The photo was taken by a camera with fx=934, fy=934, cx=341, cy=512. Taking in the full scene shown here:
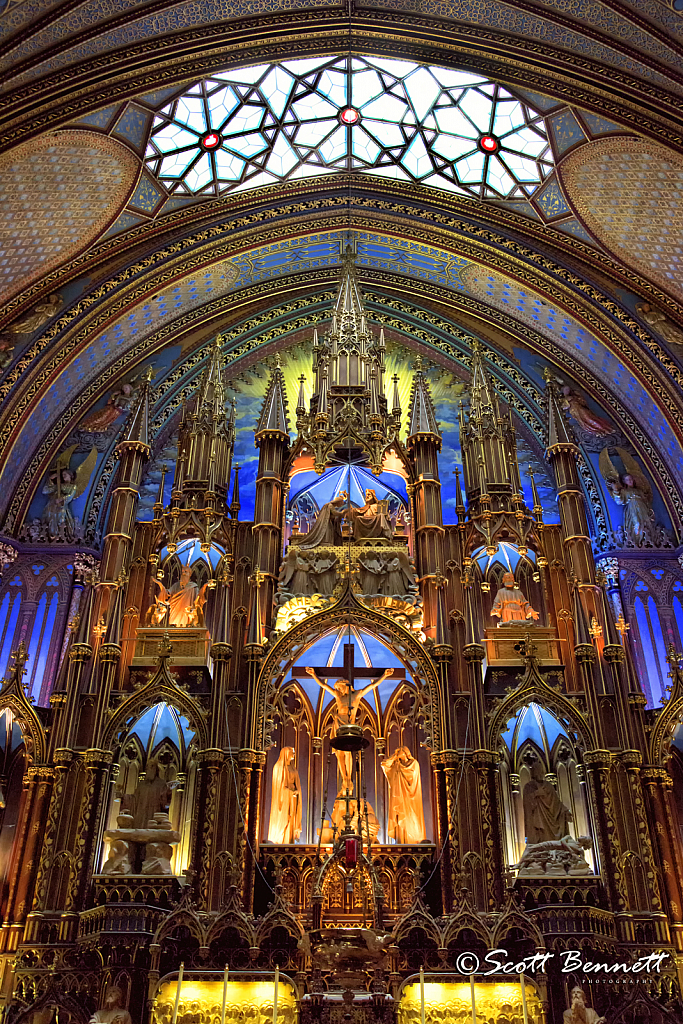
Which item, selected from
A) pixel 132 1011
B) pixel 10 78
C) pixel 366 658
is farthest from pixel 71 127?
pixel 132 1011

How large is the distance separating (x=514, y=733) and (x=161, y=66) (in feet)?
47.5

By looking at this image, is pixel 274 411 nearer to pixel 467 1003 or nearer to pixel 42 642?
pixel 42 642

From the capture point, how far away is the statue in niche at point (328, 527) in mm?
19234

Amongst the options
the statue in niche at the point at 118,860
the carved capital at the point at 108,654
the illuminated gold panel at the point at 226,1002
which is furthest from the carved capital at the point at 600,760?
the carved capital at the point at 108,654

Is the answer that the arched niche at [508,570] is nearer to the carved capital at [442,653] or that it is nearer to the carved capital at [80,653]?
the carved capital at [442,653]

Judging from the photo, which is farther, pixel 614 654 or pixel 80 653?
pixel 614 654

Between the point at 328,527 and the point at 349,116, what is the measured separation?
403 inches

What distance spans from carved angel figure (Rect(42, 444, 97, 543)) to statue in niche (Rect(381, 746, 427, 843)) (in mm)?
8268

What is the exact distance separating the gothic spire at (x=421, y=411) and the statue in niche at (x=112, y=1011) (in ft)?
40.9

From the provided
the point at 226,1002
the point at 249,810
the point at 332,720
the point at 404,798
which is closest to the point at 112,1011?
the point at 226,1002

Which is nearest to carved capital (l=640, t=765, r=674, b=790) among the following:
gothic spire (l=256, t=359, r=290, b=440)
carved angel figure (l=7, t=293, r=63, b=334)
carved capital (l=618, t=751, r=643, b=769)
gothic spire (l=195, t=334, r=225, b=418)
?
carved capital (l=618, t=751, r=643, b=769)

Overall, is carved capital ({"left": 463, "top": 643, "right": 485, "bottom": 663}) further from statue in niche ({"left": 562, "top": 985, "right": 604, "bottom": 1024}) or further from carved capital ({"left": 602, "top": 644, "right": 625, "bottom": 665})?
statue in niche ({"left": 562, "top": 985, "right": 604, "bottom": 1024})

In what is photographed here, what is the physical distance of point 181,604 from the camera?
61.7ft

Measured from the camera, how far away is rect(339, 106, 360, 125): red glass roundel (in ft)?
73.0
